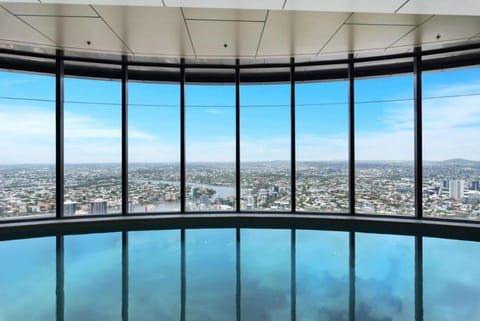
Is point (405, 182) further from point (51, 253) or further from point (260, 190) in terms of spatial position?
point (51, 253)

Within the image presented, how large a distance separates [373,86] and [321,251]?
3403 millimetres

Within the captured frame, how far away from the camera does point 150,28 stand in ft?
13.1

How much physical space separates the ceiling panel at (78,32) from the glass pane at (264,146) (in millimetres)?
2601

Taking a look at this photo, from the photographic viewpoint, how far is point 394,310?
2.62m

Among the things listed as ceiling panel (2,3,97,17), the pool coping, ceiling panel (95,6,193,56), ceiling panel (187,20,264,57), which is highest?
ceiling panel (187,20,264,57)

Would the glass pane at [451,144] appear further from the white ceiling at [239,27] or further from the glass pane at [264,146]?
the glass pane at [264,146]

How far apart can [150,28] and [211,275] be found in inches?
131

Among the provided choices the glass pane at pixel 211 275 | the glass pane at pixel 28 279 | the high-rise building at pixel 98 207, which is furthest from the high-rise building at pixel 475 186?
the high-rise building at pixel 98 207

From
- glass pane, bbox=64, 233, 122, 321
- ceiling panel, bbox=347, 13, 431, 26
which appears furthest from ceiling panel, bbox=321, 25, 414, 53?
glass pane, bbox=64, 233, 122, 321

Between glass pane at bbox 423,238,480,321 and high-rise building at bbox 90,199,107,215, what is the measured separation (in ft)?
17.3

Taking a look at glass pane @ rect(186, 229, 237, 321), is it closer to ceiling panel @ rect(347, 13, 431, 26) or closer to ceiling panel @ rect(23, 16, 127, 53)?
ceiling panel @ rect(23, 16, 127, 53)

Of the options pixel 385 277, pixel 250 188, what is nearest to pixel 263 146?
pixel 250 188

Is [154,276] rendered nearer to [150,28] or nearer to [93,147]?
[150,28]

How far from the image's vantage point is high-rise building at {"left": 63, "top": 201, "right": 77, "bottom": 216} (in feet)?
17.8
